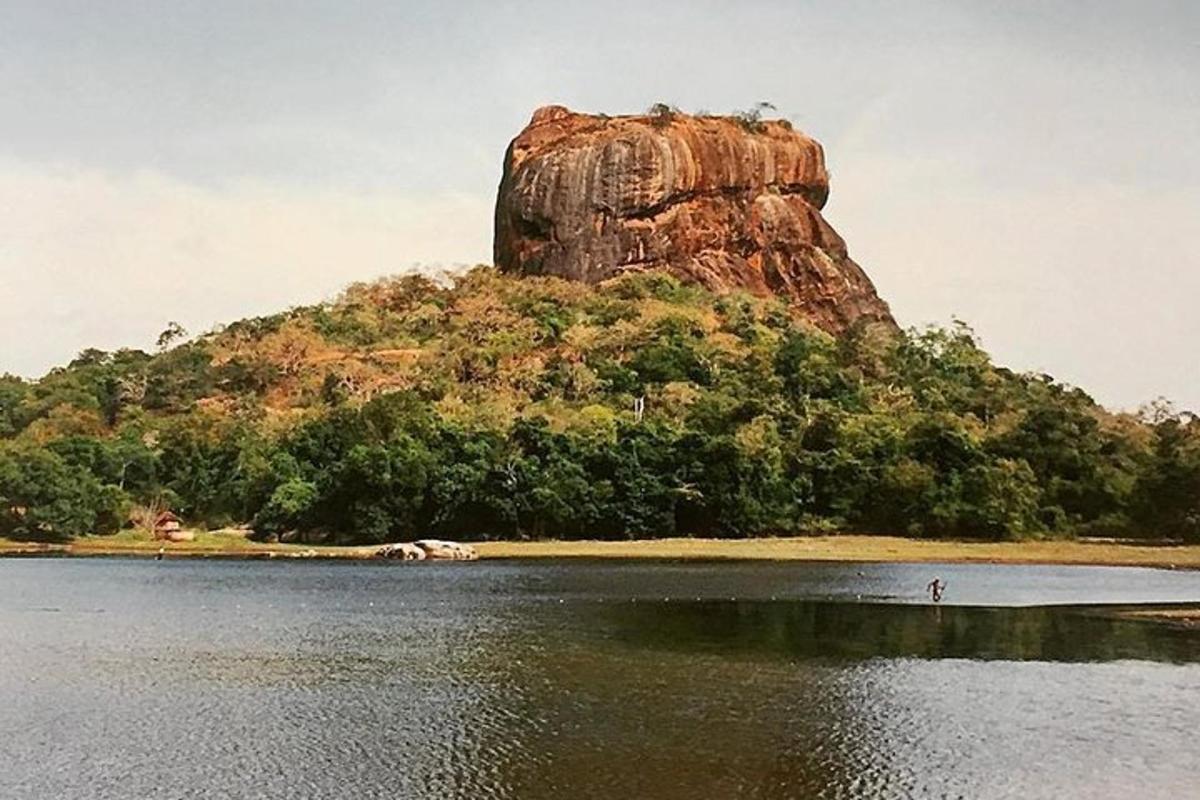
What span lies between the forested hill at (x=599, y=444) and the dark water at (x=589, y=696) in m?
28.2

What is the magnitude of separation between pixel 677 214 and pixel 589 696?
10487cm

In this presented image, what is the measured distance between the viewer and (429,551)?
7719 centimetres

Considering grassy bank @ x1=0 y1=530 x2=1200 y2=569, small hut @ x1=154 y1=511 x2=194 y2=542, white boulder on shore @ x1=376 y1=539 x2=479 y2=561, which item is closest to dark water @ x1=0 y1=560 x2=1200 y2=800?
white boulder on shore @ x1=376 y1=539 x2=479 y2=561

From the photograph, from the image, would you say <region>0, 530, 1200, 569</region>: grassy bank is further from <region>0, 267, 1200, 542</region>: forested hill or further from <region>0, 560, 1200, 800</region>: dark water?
<region>0, 560, 1200, 800</region>: dark water

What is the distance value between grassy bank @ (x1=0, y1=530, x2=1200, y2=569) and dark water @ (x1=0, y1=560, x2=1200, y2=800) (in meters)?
23.0

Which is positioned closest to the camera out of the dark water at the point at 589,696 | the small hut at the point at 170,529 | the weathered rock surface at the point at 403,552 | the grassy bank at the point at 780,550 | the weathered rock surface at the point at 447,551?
the dark water at the point at 589,696

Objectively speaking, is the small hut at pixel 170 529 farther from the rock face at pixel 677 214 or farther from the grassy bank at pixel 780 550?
the rock face at pixel 677 214

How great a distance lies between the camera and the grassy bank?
77.9 meters

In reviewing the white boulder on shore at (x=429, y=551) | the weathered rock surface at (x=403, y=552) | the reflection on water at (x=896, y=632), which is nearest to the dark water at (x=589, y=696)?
the reflection on water at (x=896, y=632)

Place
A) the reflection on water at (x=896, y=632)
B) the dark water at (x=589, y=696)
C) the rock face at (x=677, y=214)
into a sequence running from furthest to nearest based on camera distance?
the rock face at (x=677, y=214) < the reflection on water at (x=896, y=632) < the dark water at (x=589, y=696)

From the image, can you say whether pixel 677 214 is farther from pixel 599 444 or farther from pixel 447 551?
pixel 447 551

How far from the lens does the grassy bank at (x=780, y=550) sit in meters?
77.9

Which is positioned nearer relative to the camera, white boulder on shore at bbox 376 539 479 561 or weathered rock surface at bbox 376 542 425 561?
white boulder on shore at bbox 376 539 479 561

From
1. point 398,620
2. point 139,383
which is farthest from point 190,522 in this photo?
point 398,620
